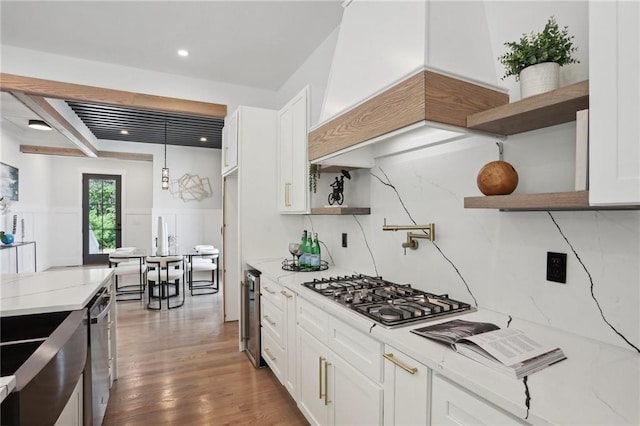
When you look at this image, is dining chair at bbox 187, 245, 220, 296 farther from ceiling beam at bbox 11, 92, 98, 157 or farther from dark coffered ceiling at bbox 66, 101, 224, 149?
→ ceiling beam at bbox 11, 92, 98, 157

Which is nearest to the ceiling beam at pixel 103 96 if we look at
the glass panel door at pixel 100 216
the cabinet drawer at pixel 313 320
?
the cabinet drawer at pixel 313 320

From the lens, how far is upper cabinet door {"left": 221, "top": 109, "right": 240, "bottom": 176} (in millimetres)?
3496

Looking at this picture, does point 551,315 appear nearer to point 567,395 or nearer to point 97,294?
point 567,395

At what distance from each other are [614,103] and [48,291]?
264 cm

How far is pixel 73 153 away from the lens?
23.2 feet

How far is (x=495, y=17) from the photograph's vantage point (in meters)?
1.58

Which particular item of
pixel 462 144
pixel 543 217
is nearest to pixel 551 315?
pixel 543 217

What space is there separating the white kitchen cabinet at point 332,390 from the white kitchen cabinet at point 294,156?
47.8 inches

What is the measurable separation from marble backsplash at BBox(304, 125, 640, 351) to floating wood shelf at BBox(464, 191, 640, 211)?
0.49 ft

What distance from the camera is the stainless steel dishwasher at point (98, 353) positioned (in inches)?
70.5

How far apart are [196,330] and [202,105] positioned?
106 inches

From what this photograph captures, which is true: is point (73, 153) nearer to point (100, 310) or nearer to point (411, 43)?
point (100, 310)

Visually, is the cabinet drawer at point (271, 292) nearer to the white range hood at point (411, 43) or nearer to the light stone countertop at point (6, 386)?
the white range hood at point (411, 43)

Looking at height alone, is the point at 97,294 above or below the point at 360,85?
below
